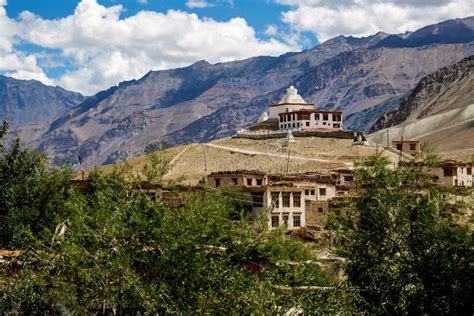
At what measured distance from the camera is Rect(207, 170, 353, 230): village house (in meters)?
66.3

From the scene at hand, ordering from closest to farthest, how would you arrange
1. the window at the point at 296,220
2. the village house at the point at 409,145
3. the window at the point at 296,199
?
1. the window at the point at 296,220
2. the window at the point at 296,199
3. the village house at the point at 409,145

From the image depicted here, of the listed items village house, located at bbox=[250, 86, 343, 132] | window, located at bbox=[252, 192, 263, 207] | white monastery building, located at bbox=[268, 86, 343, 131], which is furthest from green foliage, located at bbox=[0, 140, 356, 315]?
white monastery building, located at bbox=[268, 86, 343, 131]

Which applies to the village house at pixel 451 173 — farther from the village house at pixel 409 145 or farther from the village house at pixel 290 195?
the village house at pixel 409 145

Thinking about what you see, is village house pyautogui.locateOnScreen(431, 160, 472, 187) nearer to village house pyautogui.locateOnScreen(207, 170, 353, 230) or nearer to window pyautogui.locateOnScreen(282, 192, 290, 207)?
village house pyautogui.locateOnScreen(207, 170, 353, 230)

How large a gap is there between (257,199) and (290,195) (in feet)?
10.0

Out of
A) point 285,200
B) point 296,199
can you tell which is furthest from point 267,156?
point 285,200

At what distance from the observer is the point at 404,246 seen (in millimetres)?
28000

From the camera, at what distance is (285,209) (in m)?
Result: 67.1

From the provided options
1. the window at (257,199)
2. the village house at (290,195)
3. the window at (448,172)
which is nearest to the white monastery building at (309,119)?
the window at (448,172)

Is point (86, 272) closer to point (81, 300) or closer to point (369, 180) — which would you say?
point (81, 300)

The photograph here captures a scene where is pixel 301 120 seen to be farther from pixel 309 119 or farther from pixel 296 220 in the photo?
pixel 296 220

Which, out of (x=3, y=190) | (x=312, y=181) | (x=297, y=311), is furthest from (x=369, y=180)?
(x=312, y=181)

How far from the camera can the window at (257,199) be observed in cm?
6619

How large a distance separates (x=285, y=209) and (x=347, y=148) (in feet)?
162
